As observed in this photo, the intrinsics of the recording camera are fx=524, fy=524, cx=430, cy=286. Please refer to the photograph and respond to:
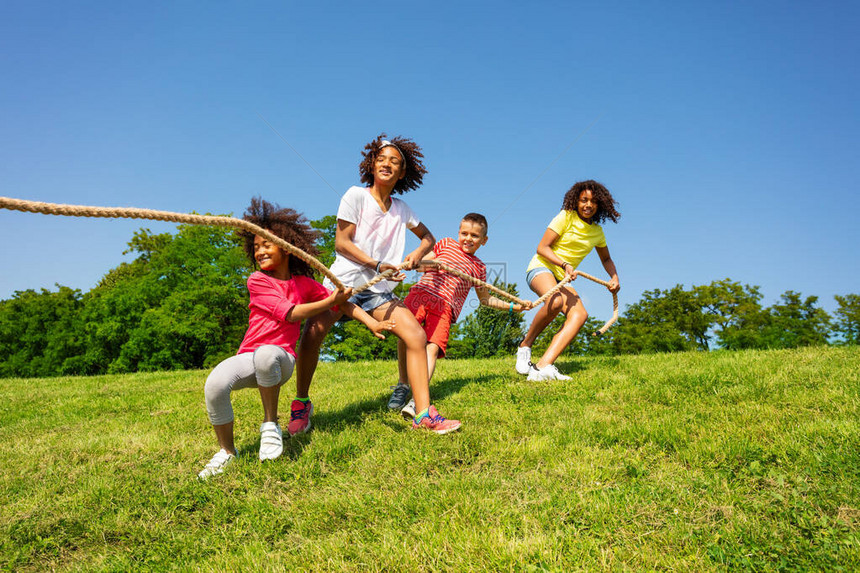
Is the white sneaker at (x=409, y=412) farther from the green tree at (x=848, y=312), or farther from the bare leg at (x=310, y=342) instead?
the green tree at (x=848, y=312)

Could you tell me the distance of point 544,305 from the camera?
6551 mm

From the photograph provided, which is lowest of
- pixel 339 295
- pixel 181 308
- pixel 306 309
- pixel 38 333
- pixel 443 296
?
pixel 306 309

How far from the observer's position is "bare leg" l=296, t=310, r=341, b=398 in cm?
479

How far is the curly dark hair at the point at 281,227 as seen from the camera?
4.50m

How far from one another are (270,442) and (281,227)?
1773 millimetres

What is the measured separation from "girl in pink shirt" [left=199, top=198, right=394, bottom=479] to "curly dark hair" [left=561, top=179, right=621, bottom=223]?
134 inches

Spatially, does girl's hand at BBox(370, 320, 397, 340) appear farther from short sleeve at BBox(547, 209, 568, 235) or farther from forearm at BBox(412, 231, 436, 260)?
short sleeve at BBox(547, 209, 568, 235)

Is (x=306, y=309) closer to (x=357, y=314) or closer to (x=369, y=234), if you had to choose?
(x=357, y=314)

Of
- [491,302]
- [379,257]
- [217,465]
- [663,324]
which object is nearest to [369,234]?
[379,257]

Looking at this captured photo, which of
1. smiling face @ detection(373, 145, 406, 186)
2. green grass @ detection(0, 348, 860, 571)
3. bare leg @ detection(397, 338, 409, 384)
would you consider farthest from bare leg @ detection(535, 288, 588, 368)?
smiling face @ detection(373, 145, 406, 186)

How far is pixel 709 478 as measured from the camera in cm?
318

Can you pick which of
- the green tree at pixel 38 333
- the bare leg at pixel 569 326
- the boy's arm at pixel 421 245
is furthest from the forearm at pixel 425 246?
the green tree at pixel 38 333

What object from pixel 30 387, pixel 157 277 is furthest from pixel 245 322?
pixel 30 387

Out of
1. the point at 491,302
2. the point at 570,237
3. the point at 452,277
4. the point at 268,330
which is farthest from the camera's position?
the point at 570,237
